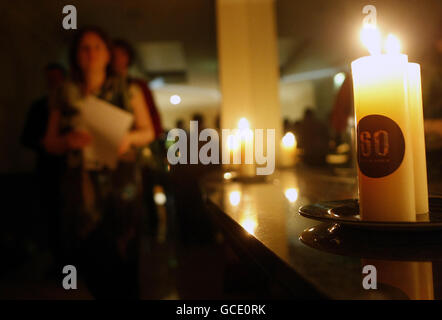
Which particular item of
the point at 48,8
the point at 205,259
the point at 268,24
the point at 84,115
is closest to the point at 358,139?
the point at 84,115

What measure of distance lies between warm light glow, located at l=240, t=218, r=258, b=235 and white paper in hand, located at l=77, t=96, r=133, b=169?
766mm

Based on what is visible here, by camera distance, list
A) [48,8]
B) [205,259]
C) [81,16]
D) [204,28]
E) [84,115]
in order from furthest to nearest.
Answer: [204,28], [81,16], [48,8], [205,259], [84,115]

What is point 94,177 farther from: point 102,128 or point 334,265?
point 334,265

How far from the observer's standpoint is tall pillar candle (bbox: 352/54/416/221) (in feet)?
1.12

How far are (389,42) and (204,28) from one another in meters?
4.39

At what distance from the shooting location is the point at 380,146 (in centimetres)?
35

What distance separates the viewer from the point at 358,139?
0.37m

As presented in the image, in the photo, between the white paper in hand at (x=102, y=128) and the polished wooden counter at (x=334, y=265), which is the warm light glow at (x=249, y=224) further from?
the white paper in hand at (x=102, y=128)

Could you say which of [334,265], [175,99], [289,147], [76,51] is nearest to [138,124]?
[76,51]

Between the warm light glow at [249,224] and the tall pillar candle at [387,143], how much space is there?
11cm

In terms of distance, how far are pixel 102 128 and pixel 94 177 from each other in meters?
0.16

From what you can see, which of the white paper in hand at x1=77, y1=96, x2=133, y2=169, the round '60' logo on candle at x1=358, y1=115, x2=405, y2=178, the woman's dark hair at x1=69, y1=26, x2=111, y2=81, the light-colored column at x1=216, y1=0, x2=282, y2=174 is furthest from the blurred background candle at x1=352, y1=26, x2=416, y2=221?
the light-colored column at x1=216, y1=0, x2=282, y2=174

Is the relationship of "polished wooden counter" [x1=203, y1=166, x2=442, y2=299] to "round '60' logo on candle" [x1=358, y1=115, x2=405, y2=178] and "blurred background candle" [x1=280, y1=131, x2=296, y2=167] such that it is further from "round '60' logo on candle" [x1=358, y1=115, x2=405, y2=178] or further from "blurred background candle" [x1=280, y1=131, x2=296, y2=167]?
"blurred background candle" [x1=280, y1=131, x2=296, y2=167]
